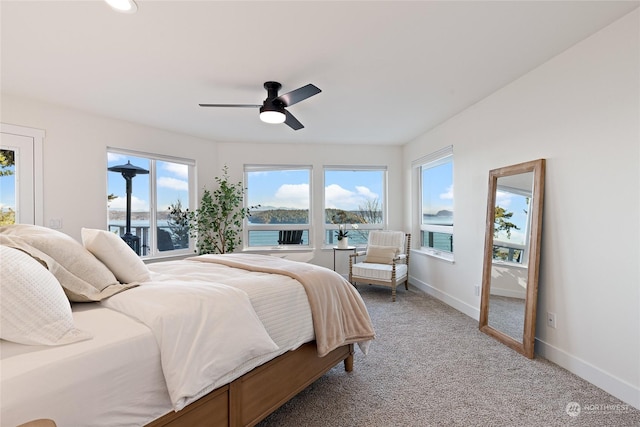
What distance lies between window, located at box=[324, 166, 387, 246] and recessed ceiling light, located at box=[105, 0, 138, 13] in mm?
3892

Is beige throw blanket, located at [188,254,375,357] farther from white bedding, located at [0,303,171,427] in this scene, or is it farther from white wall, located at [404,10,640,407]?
white wall, located at [404,10,640,407]

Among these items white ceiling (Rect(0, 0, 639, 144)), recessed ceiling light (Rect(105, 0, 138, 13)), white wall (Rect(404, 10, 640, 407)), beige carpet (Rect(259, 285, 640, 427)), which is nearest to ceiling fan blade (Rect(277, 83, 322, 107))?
white ceiling (Rect(0, 0, 639, 144))

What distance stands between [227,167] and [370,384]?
4092 millimetres

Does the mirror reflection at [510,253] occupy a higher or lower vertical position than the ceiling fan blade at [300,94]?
lower

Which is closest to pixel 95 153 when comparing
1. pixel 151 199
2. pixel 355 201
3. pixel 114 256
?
pixel 151 199

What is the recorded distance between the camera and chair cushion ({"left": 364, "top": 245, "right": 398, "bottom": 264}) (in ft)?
15.7

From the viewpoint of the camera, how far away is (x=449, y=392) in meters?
2.10

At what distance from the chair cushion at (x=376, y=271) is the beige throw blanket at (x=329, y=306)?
6.99 feet

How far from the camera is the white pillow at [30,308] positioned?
1.05 m

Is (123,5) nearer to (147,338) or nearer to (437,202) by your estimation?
(147,338)

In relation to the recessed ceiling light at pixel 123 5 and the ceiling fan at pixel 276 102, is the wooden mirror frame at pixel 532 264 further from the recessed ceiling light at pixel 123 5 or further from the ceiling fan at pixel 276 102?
the recessed ceiling light at pixel 123 5

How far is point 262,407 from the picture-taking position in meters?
1.68

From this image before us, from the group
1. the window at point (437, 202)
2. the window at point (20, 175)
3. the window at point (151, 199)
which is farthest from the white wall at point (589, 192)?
the window at point (20, 175)

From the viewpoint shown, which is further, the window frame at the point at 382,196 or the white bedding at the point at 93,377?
the window frame at the point at 382,196
